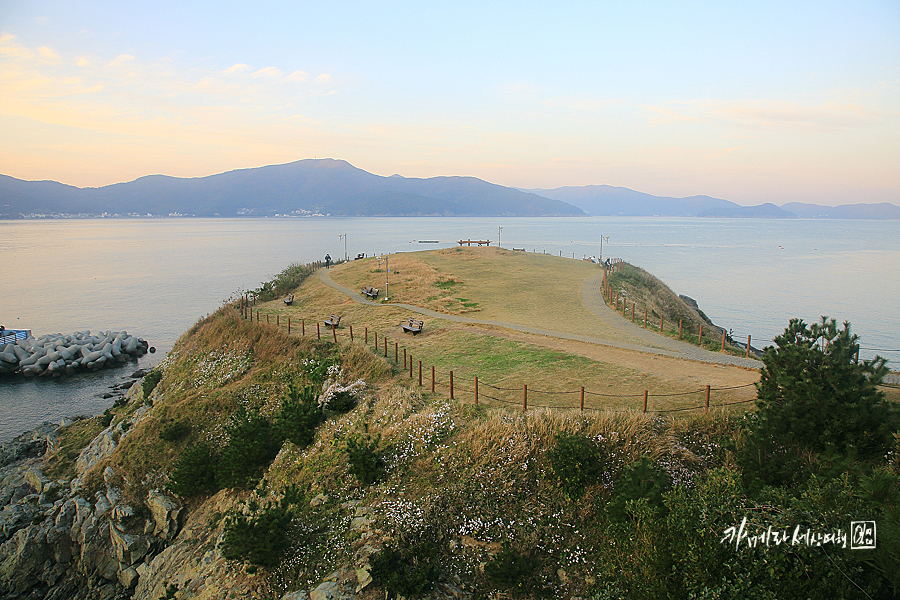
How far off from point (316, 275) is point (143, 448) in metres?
35.9

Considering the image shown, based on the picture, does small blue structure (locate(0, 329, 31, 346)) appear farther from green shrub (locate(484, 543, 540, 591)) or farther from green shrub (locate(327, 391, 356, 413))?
green shrub (locate(484, 543, 540, 591))

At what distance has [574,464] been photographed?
13.3m

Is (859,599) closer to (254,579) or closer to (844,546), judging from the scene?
(844,546)

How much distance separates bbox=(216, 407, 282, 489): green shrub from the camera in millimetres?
17453

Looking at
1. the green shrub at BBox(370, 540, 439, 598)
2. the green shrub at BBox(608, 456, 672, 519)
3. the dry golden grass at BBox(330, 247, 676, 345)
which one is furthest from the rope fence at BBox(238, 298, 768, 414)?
the dry golden grass at BBox(330, 247, 676, 345)

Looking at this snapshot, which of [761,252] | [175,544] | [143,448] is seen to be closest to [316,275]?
[143,448]

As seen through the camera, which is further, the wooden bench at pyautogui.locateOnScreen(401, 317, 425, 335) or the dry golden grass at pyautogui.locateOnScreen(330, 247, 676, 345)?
the dry golden grass at pyautogui.locateOnScreen(330, 247, 676, 345)

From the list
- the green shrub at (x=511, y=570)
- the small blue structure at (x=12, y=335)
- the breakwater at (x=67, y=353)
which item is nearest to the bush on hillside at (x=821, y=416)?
the green shrub at (x=511, y=570)

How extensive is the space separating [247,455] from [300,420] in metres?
2.28

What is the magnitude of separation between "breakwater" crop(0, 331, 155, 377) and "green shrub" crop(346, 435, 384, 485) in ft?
123

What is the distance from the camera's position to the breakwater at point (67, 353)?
40.2 meters

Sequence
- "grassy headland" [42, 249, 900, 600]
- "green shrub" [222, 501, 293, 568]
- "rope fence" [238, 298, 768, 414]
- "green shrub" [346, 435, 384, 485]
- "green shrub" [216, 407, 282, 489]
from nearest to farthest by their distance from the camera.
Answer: "grassy headland" [42, 249, 900, 600], "green shrub" [222, 501, 293, 568], "green shrub" [346, 435, 384, 485], "rope fence" [238, 298, 768, 414], "green shrub" [216, 407, 282, 489]

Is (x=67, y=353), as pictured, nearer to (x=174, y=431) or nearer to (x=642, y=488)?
(x=174, y=431)

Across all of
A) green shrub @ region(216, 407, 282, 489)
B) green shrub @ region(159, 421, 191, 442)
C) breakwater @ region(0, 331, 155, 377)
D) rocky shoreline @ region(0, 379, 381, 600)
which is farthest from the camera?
breakwater @ region(0, 331, 155, 377)
